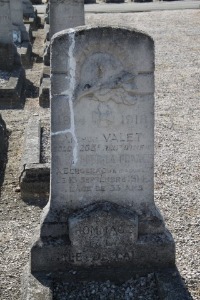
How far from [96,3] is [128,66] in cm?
2117

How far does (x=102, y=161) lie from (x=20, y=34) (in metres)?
11.0

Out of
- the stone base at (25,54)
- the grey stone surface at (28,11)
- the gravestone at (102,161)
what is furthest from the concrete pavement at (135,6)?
the gravestone at (102,161)

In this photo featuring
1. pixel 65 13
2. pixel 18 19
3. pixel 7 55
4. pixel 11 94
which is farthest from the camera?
pixel 18 19

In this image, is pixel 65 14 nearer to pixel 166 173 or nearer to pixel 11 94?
pixel 11 94

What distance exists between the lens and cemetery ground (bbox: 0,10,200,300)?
6.62m

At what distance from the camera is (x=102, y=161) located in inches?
245

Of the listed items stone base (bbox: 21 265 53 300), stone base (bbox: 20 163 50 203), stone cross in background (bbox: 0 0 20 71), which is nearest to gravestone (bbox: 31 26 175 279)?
stone base (bbox: 21 265 53 300)

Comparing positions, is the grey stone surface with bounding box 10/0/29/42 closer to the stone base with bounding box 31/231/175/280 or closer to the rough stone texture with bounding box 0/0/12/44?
the rough stone texture with bounding box 0/0/12/44

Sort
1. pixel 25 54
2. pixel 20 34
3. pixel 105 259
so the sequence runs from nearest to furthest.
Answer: pixel 105 259, pixel 25 54, pixel 20 34

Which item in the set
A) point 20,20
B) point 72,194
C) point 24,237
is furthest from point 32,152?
point 20,20

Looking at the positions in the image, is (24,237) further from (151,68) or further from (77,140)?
(151,68)

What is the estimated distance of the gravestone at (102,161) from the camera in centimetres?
587

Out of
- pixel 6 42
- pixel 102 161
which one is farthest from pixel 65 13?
pixel 102 161

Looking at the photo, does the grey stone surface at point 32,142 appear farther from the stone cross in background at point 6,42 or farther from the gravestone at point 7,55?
the stone cross in background at point 6,42
